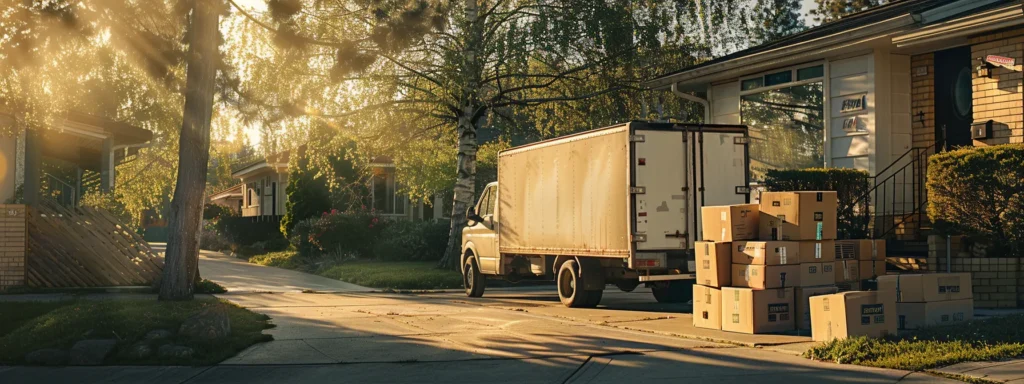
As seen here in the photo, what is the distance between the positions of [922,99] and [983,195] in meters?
3.75

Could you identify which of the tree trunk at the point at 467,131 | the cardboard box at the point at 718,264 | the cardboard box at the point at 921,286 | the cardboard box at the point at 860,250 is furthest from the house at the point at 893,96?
the tree trunk at the point at 467,131

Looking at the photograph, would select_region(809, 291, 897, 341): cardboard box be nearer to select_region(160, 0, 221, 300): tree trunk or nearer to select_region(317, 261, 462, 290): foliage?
select_region(160, 0, 221, 300): tree trunk

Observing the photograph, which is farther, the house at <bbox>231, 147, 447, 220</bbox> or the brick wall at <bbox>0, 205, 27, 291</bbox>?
the house at <bbox>231, 147, 447, 220</bbox>

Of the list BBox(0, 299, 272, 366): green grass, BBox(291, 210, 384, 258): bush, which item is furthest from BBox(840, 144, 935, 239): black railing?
BBox(291, 210, 384, 258): bush

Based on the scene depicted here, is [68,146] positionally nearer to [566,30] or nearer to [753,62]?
[566,30]

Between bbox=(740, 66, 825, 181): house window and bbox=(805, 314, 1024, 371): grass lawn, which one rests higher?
bbox=(740, 66, 825, 181): house window

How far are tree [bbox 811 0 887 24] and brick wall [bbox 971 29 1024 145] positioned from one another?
2224 cm

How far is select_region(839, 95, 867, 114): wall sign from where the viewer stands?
17391mm

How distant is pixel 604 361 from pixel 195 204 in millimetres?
8414

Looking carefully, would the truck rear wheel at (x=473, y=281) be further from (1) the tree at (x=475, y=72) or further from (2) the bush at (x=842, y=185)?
(2) the bush at (x=842, y=185)

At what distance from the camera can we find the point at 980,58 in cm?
1581

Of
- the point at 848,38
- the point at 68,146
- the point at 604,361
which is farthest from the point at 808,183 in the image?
the point at 68,146

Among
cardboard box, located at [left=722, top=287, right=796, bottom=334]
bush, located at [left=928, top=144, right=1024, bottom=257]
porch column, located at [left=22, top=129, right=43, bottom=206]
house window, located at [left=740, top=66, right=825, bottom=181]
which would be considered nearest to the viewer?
cardboard box, located at [left=722, top=287, right=796, bottom=334]

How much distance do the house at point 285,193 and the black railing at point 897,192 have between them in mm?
14492
